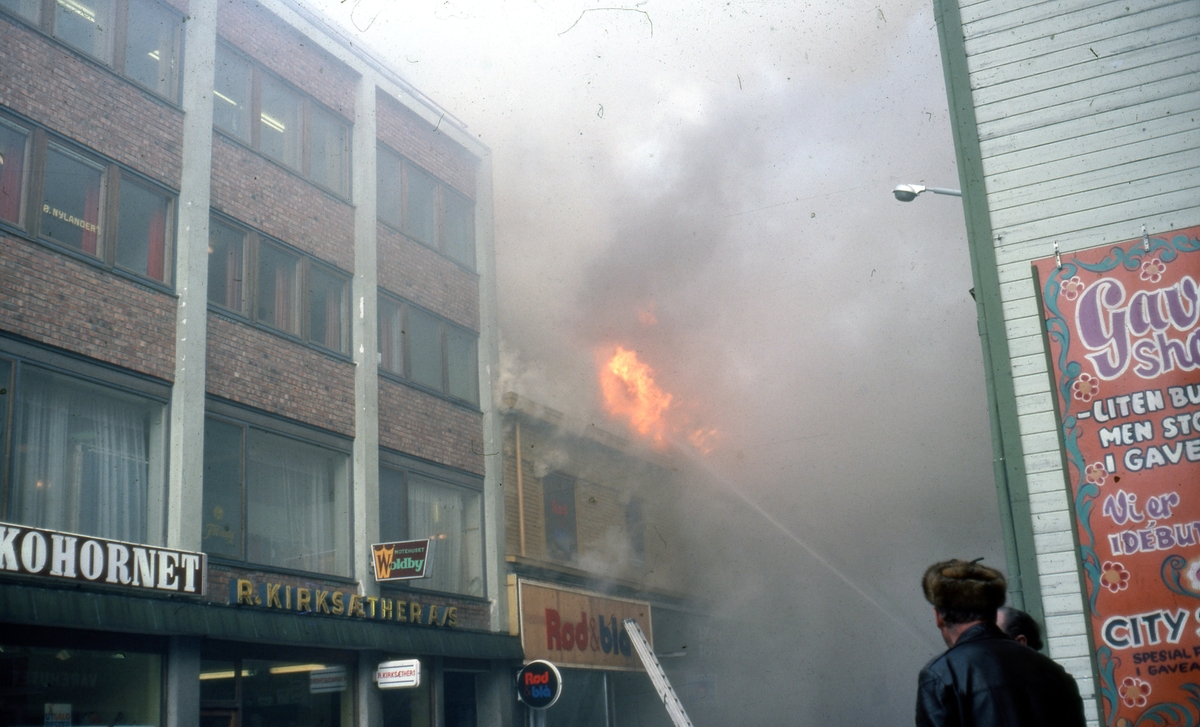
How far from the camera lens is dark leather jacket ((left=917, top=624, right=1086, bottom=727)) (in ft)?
11.7

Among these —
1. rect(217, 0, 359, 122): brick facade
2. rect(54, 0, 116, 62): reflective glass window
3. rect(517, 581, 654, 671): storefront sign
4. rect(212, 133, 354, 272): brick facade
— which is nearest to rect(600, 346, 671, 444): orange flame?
rect(517, 581, 654, 671): storefront sign

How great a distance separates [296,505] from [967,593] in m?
12.7

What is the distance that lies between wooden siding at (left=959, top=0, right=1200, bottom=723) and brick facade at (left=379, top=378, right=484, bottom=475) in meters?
11.0

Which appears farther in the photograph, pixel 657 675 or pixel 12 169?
pixel 657 675

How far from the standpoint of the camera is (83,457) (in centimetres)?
1205

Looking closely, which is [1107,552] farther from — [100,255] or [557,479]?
[557,479]

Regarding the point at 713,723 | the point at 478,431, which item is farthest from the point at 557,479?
the point at 713,723

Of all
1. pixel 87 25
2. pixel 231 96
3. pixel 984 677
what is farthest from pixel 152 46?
pixel 984 677

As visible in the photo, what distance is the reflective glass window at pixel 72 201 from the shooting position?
12.1 m

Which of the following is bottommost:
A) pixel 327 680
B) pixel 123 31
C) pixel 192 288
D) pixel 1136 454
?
pixel 327 680

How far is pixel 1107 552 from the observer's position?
24.5ft

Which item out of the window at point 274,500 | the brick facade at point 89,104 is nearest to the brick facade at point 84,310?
the window at point 274,500

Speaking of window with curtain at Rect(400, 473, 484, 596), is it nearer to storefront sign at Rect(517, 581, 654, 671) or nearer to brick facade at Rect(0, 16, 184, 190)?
storefront sign at Rect(517, 581, 654, 671)

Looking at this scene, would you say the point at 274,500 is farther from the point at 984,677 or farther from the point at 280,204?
the point at 984,677
